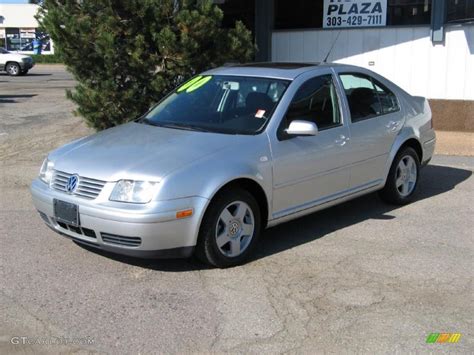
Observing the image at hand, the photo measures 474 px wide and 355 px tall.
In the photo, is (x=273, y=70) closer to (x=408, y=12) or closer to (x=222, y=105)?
(x=222, y=105)

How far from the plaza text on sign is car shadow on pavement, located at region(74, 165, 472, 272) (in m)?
4.42

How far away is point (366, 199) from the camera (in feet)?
23.3

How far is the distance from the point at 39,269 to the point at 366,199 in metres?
3.84

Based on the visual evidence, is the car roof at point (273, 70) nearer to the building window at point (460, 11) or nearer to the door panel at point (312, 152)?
the door panel at point (312, 152)

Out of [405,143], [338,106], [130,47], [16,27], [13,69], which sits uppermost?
[16,27]

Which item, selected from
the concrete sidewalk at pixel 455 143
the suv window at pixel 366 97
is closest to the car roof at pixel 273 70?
the suv window at pixel 366 97

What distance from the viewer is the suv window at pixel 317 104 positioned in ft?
17.8

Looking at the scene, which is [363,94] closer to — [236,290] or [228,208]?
[228,208]

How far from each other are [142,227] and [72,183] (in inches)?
29.5

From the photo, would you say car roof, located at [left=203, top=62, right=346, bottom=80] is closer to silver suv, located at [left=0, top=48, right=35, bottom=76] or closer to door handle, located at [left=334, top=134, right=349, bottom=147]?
door handle, located at [left=334, top=134, right=349, bottom=147]

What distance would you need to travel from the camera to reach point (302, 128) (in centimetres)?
505

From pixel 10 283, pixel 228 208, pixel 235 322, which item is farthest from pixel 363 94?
pixel 10 283

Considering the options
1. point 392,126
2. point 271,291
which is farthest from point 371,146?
point 271,291

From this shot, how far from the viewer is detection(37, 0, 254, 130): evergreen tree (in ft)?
28.1
